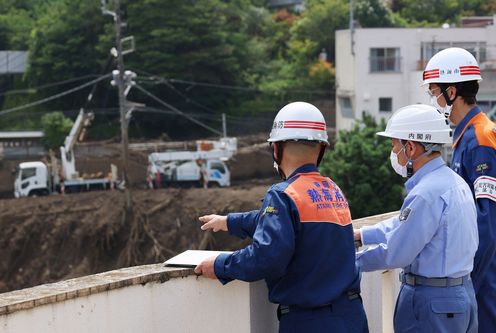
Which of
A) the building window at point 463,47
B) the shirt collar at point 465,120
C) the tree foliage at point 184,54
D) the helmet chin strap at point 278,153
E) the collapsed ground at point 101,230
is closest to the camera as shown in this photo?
the helmet chin strap at point 278,153

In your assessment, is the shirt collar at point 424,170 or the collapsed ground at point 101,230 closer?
the shirt collar at point 424,170

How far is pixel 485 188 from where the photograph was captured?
3951mm

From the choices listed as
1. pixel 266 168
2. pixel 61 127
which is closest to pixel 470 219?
pixel 266 168

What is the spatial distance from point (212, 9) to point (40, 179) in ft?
47.3

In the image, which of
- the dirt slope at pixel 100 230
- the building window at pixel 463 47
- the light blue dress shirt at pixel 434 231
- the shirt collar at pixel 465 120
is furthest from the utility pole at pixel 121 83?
the light blue dress shirt at pixel 434 231

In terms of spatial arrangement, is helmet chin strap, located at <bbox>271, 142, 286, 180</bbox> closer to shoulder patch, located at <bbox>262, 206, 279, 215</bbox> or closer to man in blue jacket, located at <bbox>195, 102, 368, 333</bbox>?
man in blue jacket, located at <bbox>195, 102, 368, 333</bbox>

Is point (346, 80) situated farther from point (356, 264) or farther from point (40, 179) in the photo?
point (356, 264)

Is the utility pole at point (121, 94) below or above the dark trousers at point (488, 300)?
above

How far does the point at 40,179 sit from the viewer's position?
3409 cm

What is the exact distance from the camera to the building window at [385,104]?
3703 cm

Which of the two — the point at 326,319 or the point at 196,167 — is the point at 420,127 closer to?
the point at 326,319

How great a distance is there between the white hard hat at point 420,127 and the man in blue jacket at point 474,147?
38 cm

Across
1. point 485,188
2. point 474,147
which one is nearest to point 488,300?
point 485,188

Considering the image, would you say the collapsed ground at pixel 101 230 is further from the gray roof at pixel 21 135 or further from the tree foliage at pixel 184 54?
the tree foliage at pixel 184 54
